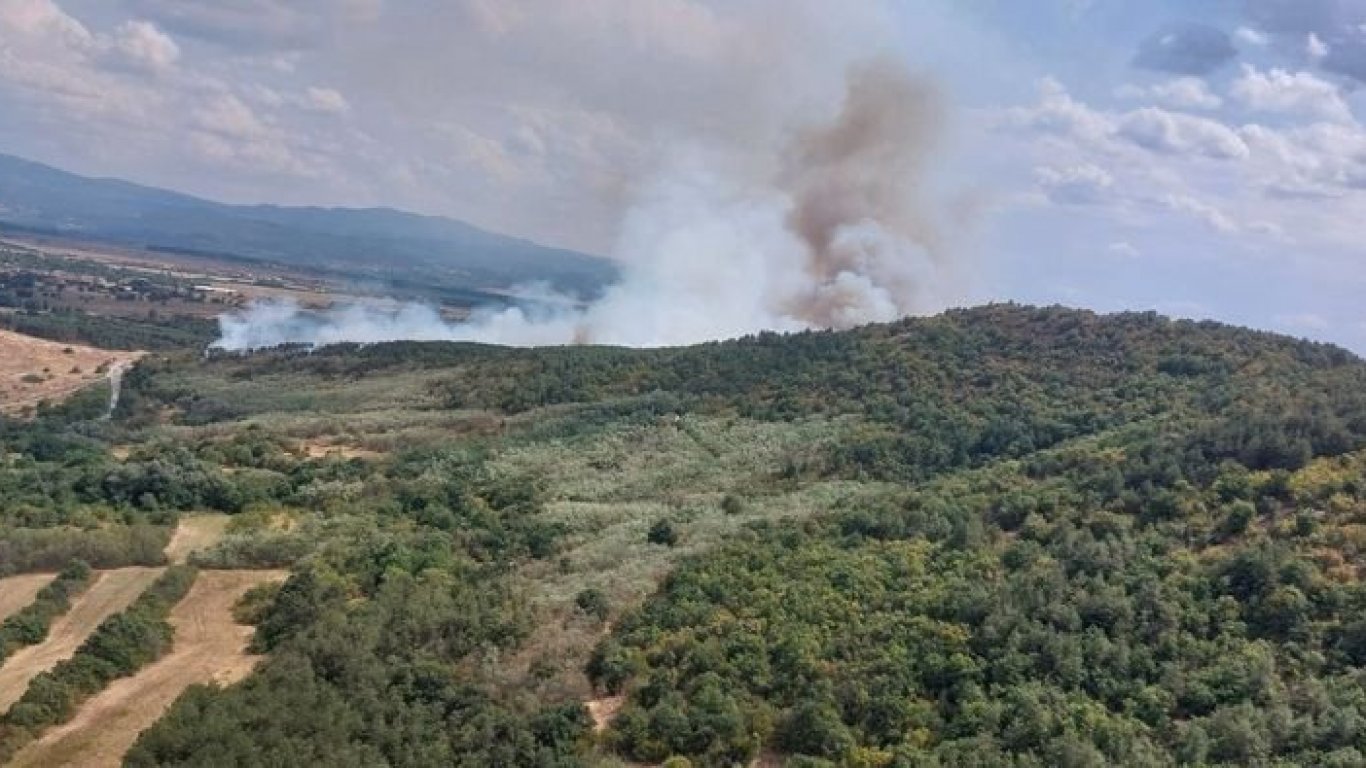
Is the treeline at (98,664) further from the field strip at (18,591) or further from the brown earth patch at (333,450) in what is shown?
the brown earth patch at (333,450)

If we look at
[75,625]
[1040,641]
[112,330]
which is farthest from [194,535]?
[112,330]

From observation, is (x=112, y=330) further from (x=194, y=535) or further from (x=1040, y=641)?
(x=1040, y=641)

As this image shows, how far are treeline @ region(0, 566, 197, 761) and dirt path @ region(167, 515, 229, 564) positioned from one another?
5098 millimetres

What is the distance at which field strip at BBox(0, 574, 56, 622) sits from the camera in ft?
131

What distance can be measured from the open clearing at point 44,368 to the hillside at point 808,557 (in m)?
33.3

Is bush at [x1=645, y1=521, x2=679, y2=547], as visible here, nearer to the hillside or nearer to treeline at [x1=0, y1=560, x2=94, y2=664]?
the hillside

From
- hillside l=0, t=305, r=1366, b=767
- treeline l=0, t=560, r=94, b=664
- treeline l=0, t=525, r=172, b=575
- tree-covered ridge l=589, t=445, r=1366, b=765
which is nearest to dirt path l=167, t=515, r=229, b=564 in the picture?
treeline l=0, t=525, r=172, b=575

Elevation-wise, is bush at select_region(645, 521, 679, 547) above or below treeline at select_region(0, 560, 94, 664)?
above

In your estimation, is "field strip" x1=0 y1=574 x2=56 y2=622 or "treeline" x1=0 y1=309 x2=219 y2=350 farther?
"treeline" x1=0 y1=309 x2=219 y2=350

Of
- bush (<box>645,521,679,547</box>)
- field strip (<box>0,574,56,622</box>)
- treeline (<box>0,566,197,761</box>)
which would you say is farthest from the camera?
bush (<box>645,521,679,547</box>)

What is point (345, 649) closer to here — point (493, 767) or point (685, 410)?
point (493, 767)

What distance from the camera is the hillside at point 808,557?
2964cm

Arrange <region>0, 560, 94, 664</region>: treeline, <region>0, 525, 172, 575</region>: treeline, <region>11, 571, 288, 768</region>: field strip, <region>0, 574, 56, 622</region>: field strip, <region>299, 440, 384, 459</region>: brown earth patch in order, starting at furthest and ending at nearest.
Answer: <region>299, 440, 384, 459</region>: brown earth patch → <region>0, 525, 172, 575</region>: treeline → <region>0, 574, 56, 622</region>: field strip → <region>0, 560, 94, 664</region>: treeline → <region>11, 571, 288, 768</region>: field strip

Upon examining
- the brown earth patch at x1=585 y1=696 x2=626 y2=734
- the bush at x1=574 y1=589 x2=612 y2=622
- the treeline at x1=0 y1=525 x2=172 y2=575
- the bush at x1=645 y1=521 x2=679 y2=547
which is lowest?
the treeline at x1=0 y1=525 x2=172 y2=575
